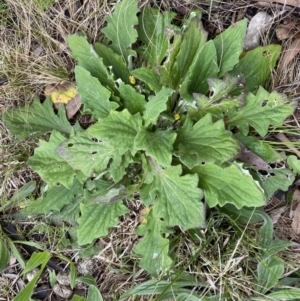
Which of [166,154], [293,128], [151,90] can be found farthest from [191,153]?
[293,128]

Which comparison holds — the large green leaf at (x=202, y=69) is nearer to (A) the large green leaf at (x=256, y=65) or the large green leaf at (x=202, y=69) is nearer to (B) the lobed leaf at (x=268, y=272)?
(A) the large green leaf at (x=256, y=65)

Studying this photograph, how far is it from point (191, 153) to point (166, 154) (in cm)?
8

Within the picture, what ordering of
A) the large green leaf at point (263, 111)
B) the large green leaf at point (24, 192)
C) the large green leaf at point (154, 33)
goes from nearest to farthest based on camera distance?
1. the large green leaf at point (263, 111)
2. the large green leaf at point (154, 33)
3. the large green leaf at point (24, 192)

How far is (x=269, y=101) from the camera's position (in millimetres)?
1424

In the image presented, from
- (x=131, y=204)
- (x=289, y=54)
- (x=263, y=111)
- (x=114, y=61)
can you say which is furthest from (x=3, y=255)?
(x=289, y=54)

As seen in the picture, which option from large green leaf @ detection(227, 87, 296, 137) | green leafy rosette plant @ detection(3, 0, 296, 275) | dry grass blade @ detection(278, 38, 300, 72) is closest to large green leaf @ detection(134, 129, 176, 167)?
green leafy rosette plant @ detection(3, 0, 296, 275)

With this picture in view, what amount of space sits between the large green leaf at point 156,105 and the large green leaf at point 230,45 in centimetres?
24

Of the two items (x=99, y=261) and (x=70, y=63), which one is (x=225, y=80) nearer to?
(x=70, y=63)

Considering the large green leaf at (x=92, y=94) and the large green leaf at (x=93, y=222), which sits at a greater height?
the large green leaf at (x=92, y=94)

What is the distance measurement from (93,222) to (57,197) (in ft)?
0.52

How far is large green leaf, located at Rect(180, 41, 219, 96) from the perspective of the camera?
4.61 ft

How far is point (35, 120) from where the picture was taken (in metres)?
1.61

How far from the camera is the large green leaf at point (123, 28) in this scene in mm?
1500

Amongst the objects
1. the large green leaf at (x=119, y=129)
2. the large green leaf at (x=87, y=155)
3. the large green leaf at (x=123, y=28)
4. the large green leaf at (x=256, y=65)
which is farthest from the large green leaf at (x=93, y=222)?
the large green leaf at (x=256, y=65)
